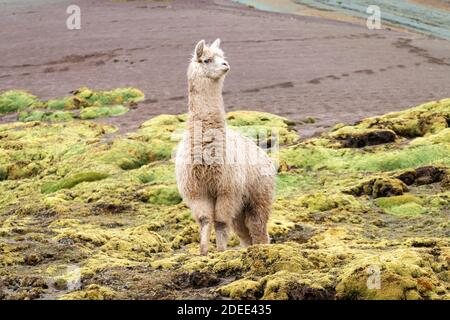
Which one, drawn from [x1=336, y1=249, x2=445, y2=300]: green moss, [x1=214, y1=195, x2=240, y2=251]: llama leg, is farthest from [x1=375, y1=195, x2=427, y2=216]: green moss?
[x1=336, y1=249, x2=445, y2=300]: green moss

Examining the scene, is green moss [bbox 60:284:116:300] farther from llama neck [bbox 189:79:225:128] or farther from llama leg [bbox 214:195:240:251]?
llama neck [bbox 189:79:225:128]

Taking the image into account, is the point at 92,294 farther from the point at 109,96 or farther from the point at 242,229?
the point at 109,96

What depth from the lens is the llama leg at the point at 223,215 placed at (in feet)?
50.5

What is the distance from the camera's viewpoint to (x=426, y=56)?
210ft

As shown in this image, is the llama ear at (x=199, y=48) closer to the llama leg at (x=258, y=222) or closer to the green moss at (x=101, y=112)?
the llama leg at (x=258, y=222)

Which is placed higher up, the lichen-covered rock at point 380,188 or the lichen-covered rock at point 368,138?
the lichen-covered rock at point 380,188

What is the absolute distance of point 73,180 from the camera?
28906 millimetres

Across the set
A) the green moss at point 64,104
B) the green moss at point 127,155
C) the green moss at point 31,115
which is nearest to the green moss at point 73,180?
the green moss at point 127,155

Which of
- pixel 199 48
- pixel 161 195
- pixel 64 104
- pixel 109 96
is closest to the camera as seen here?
pixel 199 48

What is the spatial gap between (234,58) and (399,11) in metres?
36.5

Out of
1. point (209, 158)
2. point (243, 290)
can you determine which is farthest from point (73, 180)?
point (243, 290)

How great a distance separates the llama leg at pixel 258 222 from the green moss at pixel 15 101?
123ft
